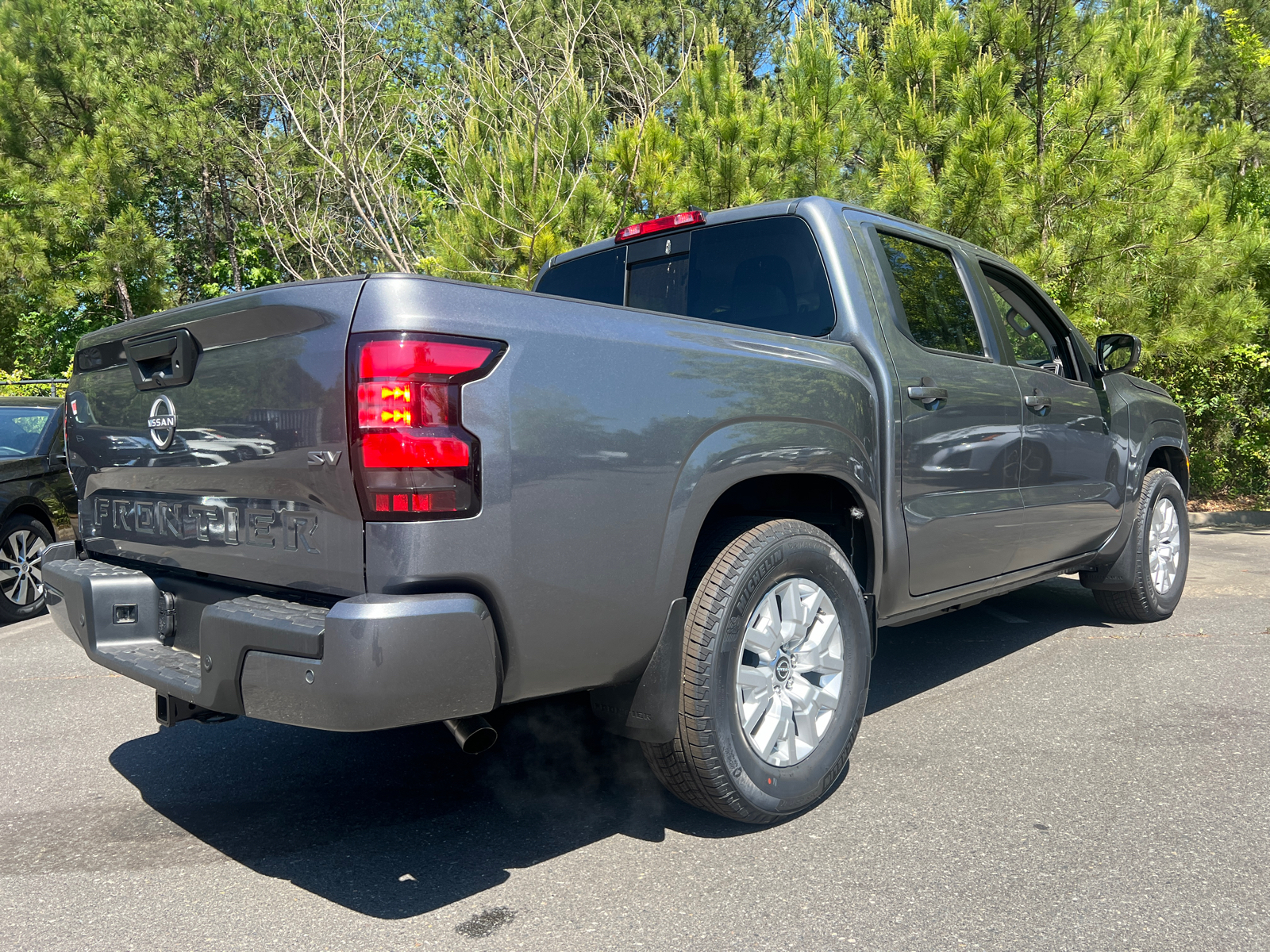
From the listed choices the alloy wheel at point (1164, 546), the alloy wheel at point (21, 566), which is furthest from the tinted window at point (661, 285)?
the alloy wheel at point (21, 566)

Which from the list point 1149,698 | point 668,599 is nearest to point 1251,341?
point 1149,698

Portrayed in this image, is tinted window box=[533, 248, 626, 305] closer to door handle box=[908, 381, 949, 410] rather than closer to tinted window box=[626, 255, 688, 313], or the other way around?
tinted window box=[626, 255, 688, 313]

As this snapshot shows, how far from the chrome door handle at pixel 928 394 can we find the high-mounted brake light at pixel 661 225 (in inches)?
42.8

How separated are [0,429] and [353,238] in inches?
311

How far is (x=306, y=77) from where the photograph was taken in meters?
12.1

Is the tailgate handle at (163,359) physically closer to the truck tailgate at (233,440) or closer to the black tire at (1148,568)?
the truck tailgate at (233,440)

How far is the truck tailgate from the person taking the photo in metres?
2.28

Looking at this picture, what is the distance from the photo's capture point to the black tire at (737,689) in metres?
2.75

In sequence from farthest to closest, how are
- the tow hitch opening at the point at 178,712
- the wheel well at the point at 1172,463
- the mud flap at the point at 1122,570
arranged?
the wheel well at the point at 1172,463
the mud flap at the point at 1122,570
the tow hitch opening at the point at 178,712

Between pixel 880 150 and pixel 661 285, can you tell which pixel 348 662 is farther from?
pixel 880 150

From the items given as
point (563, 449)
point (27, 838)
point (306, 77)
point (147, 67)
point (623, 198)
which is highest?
point (147, 67)

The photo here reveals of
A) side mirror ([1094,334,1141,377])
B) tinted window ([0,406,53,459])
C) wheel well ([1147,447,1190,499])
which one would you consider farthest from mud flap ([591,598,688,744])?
tinted window ([0,406,53,459])

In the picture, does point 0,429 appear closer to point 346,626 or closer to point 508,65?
point 346,626

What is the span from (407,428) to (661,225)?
219 centimetres
